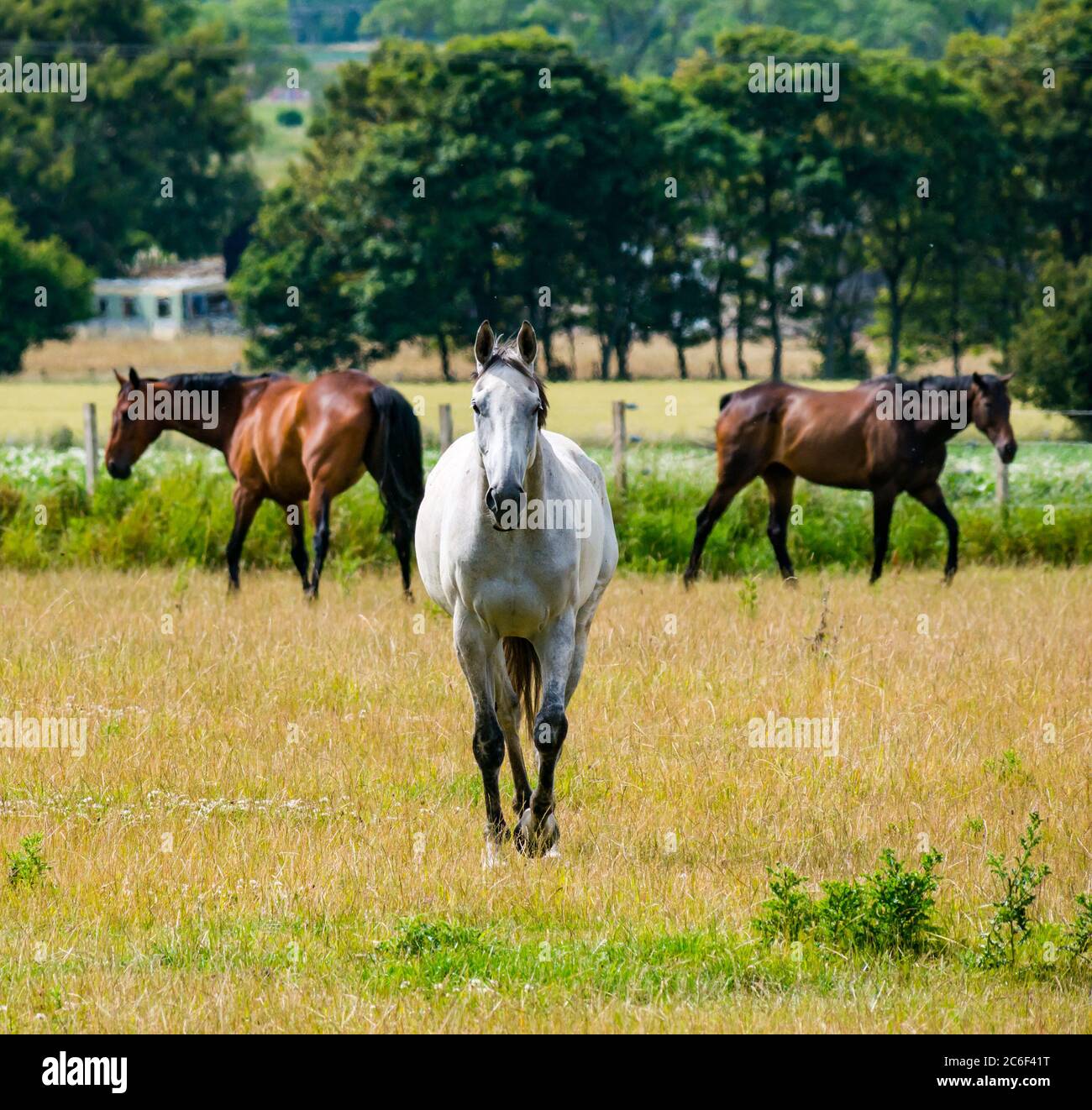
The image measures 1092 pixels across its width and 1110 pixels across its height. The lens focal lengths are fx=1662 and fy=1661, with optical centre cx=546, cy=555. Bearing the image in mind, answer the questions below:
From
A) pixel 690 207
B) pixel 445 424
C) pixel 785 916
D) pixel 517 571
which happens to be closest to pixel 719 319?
pixel 690 207

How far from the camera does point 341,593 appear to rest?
13773mm

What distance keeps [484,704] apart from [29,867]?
1.94 metres

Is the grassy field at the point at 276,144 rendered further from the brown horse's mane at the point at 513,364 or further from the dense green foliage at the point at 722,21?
the brown horse's mane at the point at 513,364

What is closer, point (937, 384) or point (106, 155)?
point (937, 384)

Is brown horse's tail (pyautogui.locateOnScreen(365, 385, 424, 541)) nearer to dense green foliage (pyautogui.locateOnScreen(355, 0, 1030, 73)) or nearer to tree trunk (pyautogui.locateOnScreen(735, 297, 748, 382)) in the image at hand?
tree trunk (pyautogui.locateOnScreen(735, 297, 748, 382))

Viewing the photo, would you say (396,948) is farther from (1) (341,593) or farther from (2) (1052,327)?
(2) (1052,327)

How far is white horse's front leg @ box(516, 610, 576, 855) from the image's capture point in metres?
6.85

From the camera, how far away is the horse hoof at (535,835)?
22.5ft

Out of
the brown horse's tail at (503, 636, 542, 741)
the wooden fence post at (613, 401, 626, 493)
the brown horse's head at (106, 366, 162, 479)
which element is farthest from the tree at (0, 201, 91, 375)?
the brown horse's tail at (503, 636, 542, 741)

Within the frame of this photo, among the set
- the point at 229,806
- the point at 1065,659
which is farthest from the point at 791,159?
the point at 229,806

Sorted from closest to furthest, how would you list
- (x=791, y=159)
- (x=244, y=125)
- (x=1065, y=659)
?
(x=1065, y=659)
(x=791, y=159)
(x=244, y=125)

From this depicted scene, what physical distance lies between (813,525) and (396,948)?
1179 centimetres

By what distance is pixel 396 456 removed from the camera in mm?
14070

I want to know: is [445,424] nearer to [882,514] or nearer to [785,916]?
[882,514]
